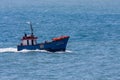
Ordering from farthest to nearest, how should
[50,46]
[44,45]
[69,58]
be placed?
[50,46]
[44,45]
[69,58]

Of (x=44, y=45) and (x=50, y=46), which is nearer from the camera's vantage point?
(x=44, y=45)

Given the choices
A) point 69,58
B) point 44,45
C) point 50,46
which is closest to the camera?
point 69,58

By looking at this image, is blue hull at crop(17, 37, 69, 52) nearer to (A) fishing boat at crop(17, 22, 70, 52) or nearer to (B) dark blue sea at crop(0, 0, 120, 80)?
(A) fishing boat at crop(17, 22, 70, 52)

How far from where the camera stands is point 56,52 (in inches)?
4318

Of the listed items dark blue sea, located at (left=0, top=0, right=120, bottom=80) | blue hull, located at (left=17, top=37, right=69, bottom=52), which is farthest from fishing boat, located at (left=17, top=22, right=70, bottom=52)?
dark blue sea, located at (left=0, top=0, right=120, bottom=80)

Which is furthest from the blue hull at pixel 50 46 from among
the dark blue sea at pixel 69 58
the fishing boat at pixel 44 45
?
the dark blue sea at pixel 69 58

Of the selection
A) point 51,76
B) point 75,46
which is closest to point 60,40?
point 75,46

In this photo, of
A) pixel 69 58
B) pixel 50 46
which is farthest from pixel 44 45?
pixel 69 58

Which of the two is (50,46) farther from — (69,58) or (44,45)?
(69,58)

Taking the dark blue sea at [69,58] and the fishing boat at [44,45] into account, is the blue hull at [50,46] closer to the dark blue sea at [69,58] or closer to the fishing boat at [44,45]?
the fishing boat at [44,45]

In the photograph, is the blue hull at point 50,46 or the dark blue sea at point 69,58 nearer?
the dark blue sea at point 69,58

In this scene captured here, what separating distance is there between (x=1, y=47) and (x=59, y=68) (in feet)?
79.3

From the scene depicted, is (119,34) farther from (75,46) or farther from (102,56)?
(102,56)

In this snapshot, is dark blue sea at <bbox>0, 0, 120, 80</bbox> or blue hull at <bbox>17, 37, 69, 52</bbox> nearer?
dark blue sea at <bbox>0, 0, 120, 80</bbox>
